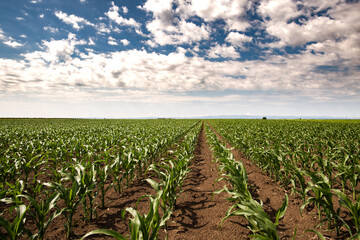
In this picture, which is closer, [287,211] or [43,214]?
[43,214]

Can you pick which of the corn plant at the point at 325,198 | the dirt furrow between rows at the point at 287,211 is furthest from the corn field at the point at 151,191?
the dirt furrow between rows at the point at 287,211

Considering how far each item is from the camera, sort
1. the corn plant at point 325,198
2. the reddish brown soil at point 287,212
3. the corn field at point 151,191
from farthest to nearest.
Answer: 1. the reddish brown soil at point 287,212
2. the corn plant at point 325,198
3. the corn field at point 151,191

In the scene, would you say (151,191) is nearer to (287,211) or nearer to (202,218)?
(202,218)

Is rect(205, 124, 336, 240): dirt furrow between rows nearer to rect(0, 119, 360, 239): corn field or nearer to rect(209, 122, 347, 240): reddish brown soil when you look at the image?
rect(209, 122, 347, 240): reddish brown soil

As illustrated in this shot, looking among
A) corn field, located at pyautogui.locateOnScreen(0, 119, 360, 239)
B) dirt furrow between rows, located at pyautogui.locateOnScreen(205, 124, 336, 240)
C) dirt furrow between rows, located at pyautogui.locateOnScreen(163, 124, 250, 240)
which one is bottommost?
dirt furrow between rows, located at pyautogui.locateOnScreen(163, 124, 250, 240)

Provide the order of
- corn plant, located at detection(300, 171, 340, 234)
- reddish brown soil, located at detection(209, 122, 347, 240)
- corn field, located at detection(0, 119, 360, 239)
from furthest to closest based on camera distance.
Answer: reddish brown soil, located at detection(209, 122, 347, 240) < corn plant, located at detection(300, 171, 340, 234) < corn field, located at detection(0, 119, 360, 239)

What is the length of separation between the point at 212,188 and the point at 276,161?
221 centimetres

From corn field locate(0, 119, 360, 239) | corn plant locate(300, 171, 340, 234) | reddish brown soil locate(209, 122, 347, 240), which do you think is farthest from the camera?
reddish brown soil locate(209, 122, 347, 240)

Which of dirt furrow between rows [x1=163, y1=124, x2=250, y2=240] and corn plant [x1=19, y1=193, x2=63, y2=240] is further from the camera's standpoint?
dirt furrow between rows [x1=163, y1=124, x2=250, y2=240]

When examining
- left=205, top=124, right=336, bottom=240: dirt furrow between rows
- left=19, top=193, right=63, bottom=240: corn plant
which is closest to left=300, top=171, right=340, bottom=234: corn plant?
left=205, top=124, right=336, bottom=240: dirt furrow between rows

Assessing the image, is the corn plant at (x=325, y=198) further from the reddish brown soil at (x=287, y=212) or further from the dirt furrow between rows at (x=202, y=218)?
the dirt furrow between rows at (x=202, y=218)

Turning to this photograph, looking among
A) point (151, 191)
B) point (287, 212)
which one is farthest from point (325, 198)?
point (151, 191)

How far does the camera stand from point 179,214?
4.05 metres

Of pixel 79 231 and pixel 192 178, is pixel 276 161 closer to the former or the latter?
pixel 192 178
